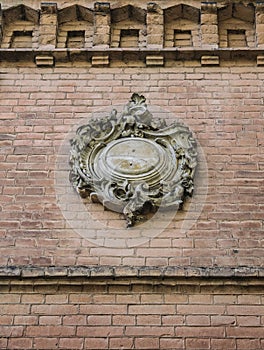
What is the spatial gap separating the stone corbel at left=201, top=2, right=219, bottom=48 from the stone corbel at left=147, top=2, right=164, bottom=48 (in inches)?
17.6

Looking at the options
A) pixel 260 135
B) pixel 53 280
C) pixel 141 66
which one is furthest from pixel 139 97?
pixel 53 280

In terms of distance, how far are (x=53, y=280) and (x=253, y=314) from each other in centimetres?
162

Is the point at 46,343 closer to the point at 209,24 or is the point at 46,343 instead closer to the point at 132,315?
the point at 132,315

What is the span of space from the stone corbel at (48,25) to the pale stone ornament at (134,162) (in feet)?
4.28

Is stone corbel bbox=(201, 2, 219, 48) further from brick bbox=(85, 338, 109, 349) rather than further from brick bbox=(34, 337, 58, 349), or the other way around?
brick bbox=(34, 337, 58, 349)

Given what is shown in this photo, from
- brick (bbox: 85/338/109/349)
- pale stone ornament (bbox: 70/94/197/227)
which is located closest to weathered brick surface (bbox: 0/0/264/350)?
brick (bbox: 85/338/109/349)

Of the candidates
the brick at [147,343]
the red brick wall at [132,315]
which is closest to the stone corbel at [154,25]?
the red brick wall at [132,315]

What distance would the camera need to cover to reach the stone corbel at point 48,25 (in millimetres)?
8438

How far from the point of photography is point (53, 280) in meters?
6.41

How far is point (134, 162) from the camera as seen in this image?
7230mm

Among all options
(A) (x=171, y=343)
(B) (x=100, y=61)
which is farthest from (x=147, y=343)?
(B) (x=100, y=61)

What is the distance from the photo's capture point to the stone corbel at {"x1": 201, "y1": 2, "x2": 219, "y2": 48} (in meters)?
8.41

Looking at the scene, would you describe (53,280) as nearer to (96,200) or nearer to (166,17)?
(96,200)

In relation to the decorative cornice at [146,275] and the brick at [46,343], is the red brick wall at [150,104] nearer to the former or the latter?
the decorative cornice at [146,275]
